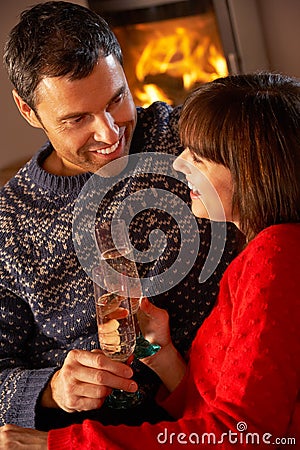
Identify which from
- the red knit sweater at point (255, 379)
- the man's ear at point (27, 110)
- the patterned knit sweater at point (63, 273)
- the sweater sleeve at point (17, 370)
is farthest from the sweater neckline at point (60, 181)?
the red knit sweater at point (255, 379)

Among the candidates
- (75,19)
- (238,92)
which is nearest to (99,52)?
(75,19)

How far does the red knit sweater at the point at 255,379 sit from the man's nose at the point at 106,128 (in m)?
0.45

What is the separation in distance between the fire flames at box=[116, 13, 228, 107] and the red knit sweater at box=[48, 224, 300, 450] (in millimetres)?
2487

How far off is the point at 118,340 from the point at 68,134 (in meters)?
0.50

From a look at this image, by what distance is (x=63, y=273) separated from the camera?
1607 mm

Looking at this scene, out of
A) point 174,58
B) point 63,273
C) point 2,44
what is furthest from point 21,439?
point 174,58

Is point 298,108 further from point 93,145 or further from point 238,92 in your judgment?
point 93,145

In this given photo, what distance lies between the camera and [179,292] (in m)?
1.57

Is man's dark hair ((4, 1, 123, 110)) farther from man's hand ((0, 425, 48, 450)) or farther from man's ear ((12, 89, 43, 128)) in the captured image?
man's hand ((0, 425, 48, 450))

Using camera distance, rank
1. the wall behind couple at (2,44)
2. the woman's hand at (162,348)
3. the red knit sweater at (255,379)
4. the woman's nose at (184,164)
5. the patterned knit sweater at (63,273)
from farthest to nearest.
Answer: the wall behind couple at (2,44) → the patterned knit sweater at (63,273) → the woman's hand at (162,348) → the woman's nose at (184,164) → the red knit sweater at (255,379)

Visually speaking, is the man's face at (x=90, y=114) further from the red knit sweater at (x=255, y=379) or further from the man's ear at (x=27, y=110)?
the red knit sweater at (x=255, y=379)

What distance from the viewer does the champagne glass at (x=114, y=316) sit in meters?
1.28

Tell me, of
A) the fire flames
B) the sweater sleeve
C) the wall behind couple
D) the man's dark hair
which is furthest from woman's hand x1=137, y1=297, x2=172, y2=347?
the fire flames

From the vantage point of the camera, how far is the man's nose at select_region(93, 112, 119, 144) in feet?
4.95
